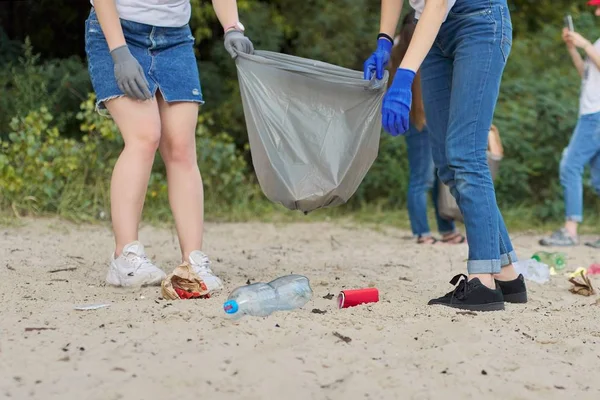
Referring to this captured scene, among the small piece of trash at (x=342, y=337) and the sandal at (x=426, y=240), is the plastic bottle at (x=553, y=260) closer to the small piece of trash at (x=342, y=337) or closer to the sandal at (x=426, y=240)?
the sandal at (x=426, y=240)

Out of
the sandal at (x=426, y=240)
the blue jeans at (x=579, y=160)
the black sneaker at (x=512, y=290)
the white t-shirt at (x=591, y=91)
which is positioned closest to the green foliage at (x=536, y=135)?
the blue jeans at (x=579, y=160)

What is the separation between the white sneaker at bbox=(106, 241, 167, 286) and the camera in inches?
155

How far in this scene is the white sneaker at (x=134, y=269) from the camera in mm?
3947

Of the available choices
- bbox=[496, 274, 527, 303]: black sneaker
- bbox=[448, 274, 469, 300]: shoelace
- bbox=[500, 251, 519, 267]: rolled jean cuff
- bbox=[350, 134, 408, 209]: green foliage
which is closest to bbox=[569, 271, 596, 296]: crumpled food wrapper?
bbox=[496, 274, 527, 303]: black sneaker

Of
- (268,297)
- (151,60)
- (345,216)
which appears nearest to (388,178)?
(345,216)

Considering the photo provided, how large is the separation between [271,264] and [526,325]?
1936mm

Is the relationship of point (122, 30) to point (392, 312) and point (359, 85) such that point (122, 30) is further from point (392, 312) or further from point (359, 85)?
point (392, 312)

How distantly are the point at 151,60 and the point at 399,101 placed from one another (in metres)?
1.16

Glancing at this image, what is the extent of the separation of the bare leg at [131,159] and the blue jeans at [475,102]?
123cm

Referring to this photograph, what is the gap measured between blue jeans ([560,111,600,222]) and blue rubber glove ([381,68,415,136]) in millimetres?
3533

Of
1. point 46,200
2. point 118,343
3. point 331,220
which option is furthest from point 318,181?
point 331,220

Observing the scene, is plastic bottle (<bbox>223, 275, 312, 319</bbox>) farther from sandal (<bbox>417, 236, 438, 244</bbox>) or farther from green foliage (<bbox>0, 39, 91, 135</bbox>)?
green foliage (<bbox>0, 39, 91, 135</bbox>)

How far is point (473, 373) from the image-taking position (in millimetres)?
2793

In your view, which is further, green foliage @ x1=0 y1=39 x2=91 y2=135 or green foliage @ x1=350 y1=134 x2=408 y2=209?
green foliage @ x1=350 y1=134 x2=408 y2=209
